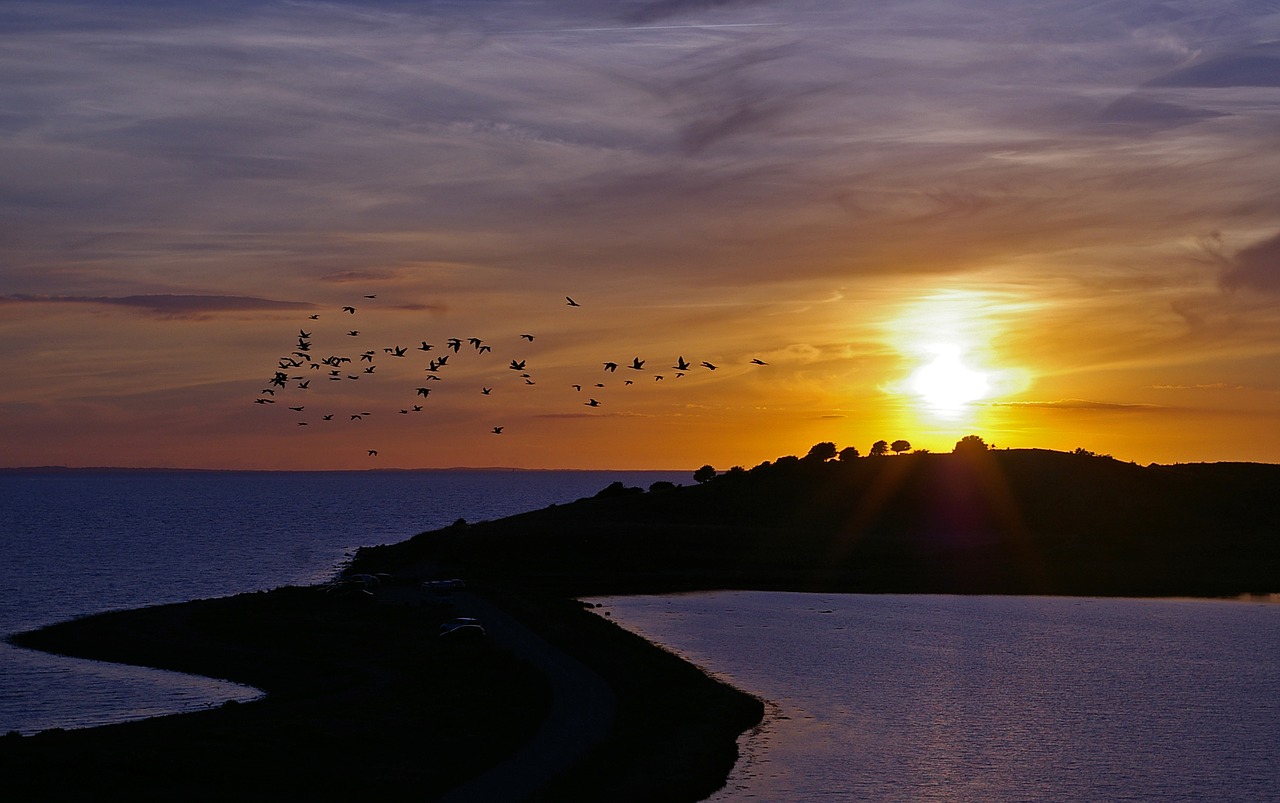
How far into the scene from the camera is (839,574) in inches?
4926

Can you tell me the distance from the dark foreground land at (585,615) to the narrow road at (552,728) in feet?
0.60

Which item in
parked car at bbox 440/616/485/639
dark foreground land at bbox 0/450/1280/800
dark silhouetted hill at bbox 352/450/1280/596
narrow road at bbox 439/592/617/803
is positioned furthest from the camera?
dark silhouetted hill at bbox 352/450/1280/596

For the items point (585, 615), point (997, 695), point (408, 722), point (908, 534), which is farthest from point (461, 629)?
point (908, 534)

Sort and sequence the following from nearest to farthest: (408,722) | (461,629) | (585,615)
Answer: (408,722) < (461,629) < (585,615)

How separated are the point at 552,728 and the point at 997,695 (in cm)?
2575

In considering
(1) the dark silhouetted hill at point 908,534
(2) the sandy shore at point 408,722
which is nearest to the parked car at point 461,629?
(2) the sandy shore at point 408,722

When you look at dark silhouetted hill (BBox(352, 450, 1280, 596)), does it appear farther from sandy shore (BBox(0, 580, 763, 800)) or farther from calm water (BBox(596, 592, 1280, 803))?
sandy shore (BBox(0, 580, 763, 800))

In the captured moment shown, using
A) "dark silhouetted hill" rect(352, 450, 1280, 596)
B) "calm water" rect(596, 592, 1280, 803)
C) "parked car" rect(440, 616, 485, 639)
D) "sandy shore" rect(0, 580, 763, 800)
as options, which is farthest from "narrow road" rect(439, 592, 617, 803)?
"dark silhouetted hill" rect(352, 450, 1280, 596)

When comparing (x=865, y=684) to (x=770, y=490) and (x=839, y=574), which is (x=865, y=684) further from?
(x=770, y=490)

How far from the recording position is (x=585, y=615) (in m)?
82.7

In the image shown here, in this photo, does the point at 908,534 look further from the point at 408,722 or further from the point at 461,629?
the point at 408,722

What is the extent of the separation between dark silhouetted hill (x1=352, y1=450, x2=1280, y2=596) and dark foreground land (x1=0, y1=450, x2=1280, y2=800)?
51 centimetres

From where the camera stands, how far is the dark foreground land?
40.0 m

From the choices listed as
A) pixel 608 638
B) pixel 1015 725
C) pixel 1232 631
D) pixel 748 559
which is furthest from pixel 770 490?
pixel 1015 725
